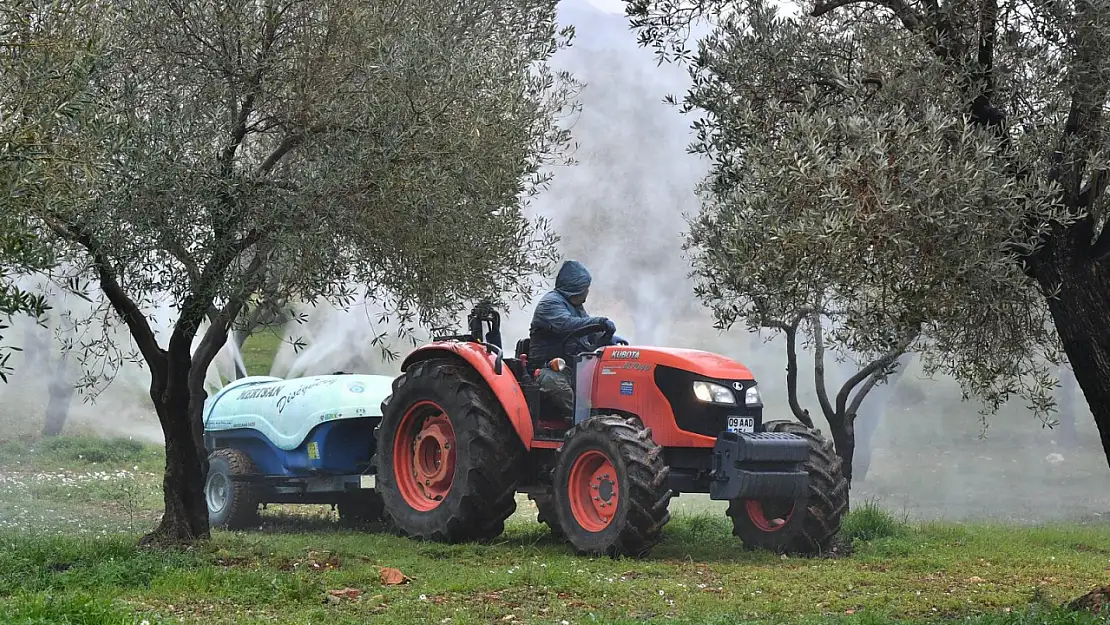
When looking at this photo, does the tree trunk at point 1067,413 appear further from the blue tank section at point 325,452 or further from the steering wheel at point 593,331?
the blue tank section at point 325,452

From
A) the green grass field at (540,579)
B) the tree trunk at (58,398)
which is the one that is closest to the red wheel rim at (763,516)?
the green grass field at (540,579)

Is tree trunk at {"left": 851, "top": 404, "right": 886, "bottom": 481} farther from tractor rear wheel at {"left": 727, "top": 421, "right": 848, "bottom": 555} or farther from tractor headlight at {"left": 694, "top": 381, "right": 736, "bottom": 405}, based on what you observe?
tractor headlight at {"left": 694, "top": 381, "right": 736, "bottom": 405}

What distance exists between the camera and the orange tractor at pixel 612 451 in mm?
11227

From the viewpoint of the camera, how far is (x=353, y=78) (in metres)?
Answer: 10.7

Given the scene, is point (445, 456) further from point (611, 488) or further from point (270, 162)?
point (270, 162)

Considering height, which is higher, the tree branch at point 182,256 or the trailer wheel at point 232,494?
the tree branch at point 182,256

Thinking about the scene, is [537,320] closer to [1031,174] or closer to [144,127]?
[144,127]

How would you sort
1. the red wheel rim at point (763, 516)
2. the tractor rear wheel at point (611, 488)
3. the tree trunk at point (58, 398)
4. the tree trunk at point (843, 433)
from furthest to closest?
the tree trunk at point (58, 398), the tree trunk at point (843, 433), the red wheel rim at point (763, 516), the tractor rear wheel at point (611, 488)

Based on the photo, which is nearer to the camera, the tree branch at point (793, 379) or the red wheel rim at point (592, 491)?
the red wheel rim at point (592, 491)

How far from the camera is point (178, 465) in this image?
37.1 feet

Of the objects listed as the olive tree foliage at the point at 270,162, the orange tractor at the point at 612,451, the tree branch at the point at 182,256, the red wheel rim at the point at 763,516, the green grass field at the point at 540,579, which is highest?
the olive tree foliage at the point at 270,162

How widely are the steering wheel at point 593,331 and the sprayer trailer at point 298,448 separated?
3.11 m

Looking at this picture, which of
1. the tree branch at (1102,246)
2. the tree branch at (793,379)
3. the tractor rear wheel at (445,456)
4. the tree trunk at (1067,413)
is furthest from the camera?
the tree trunk at (1067,413)

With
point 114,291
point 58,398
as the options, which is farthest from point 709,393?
point 58,398
